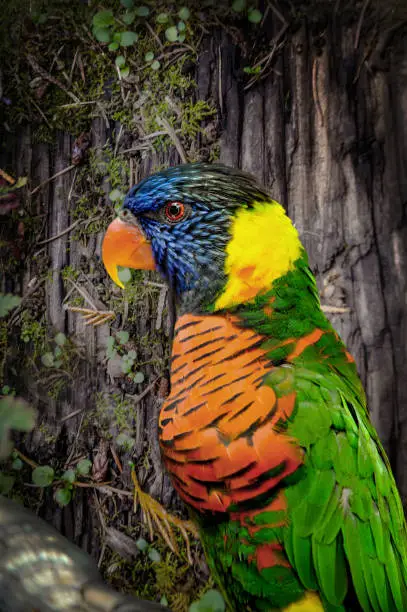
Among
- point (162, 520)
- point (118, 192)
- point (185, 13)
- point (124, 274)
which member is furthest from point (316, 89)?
point (162, 520)

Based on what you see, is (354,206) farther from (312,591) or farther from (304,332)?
(312,591)

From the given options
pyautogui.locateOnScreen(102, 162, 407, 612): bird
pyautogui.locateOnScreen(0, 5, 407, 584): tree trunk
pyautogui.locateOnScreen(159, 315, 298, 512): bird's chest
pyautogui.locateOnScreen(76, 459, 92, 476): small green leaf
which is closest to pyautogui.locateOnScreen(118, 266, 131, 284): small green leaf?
pyautogui.locateOnScreen(0, 5, 407, 584): tree trunk

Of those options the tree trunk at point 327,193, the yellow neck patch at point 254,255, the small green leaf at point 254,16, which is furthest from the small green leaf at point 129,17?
the yellow neck patch at point 254,255

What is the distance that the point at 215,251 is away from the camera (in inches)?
59.1

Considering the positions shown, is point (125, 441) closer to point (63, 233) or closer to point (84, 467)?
point (84, 467)

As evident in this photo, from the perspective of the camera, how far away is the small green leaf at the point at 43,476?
2.01 m

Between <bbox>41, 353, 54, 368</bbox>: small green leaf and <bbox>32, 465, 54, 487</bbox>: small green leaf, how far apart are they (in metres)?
0.38

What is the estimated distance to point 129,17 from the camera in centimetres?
195

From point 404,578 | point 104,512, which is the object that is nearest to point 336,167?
point 404,578

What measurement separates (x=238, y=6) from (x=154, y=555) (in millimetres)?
1887

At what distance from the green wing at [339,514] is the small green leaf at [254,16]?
1.22 meters

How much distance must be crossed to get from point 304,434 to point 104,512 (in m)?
1.01

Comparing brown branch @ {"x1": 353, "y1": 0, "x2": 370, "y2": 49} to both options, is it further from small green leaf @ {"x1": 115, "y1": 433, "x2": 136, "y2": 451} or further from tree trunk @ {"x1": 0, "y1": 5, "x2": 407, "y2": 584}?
small green leaf @ {"x1": 115, "y1": 433, "x2": 136, "y2": 451}

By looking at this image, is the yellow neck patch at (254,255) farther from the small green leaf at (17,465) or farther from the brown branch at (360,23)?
the small green leaf at (17,465)
